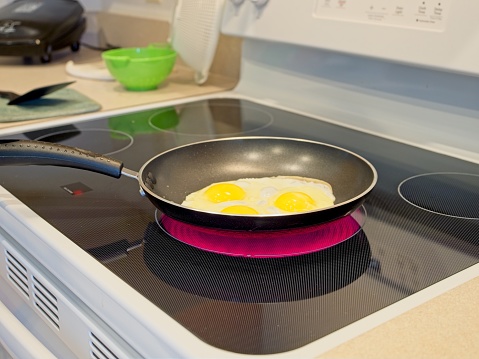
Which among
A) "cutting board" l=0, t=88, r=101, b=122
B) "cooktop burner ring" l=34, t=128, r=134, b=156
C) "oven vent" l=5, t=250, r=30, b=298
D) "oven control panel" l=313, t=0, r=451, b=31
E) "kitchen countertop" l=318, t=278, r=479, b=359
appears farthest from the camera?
"cutting board" l=0, t=88, r=101, b=122

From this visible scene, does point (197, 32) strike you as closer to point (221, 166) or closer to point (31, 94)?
point (31, 94)

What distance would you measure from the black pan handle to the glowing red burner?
3.6 inches

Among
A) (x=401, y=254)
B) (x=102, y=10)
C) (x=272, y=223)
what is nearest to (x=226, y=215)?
(x=272, y=223)

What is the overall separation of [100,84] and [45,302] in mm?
780

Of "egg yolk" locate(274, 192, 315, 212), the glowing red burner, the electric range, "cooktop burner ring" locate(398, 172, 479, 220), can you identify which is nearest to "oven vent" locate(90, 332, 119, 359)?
the electric range

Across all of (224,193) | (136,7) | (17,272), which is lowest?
(17,272)

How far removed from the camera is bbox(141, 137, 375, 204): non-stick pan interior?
2.30 ft

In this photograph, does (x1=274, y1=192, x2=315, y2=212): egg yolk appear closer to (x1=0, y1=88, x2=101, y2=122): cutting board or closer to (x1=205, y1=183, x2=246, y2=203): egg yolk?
(x1=205, y1=183, x2=246, y2=203): egg yolk

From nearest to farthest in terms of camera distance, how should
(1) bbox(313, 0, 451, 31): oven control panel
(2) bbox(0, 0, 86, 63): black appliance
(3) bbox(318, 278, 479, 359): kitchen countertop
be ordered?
(3) bbox(318, 278, 479, 359): kitchen countertop < (1) bbox(313, 0, 451, 31): oven control panel < (2) bbox(0, 0, 86, 63): black appliance

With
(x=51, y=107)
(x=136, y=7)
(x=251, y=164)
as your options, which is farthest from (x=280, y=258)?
(x=136, y=7)

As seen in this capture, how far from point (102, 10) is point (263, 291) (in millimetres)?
1519

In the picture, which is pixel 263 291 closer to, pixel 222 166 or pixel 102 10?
pixel 222 166

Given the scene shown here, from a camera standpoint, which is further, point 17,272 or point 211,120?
point 211,120

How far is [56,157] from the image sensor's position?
0.64 metres
